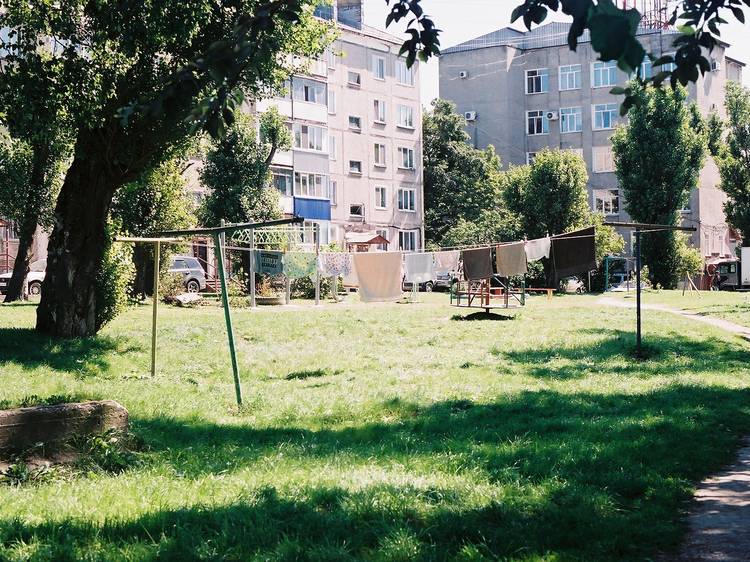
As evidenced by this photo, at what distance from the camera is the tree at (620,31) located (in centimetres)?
374

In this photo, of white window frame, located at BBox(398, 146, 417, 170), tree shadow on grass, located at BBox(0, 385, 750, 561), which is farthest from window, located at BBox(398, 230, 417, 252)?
tree shadow on grass, located at BBox(0, 385, 750, 561)

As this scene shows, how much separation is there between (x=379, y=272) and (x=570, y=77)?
145 feet

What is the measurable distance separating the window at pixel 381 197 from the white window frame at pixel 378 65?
7377 millimetres

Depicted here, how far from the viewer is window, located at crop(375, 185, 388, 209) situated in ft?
201

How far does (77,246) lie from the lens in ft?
56.6

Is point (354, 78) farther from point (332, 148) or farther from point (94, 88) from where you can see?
point (94, 88)

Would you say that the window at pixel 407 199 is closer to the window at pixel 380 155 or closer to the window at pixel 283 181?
the window at pixel 380 155

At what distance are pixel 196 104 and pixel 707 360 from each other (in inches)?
526

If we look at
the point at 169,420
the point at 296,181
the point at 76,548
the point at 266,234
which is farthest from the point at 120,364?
the point at 296,181

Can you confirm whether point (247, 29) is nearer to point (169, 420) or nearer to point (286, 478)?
point (286, 478)

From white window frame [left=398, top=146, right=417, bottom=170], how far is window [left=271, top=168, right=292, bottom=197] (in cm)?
Result: 1261

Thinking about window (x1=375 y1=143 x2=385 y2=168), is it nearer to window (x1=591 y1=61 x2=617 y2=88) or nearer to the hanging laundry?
window (x1=591 y1=61 x2=617 y2=88)

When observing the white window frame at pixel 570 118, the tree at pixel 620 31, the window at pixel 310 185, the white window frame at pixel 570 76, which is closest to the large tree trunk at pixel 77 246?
the tree at pixel 620 31

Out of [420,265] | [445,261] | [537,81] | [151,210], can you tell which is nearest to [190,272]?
Answer: [151,210]
